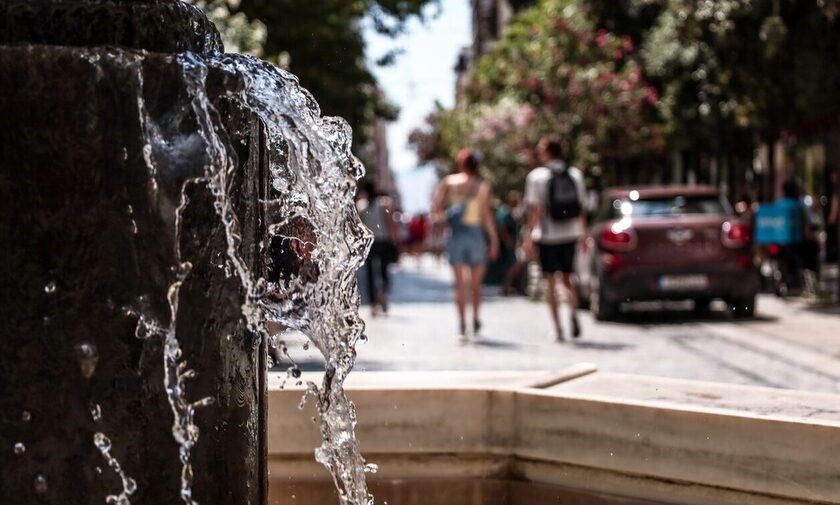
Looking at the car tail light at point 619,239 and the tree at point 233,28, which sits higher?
the tree at point 233,28

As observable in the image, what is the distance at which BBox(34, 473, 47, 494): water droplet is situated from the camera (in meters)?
2.75

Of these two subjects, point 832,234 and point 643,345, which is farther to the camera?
point 832,234

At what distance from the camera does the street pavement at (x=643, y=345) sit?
10.6 meters

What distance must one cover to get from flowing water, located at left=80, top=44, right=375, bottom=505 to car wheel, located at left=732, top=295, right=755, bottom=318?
12.5 meters

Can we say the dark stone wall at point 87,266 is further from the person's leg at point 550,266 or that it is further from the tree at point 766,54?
the tree at point 766,54

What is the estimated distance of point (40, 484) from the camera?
275 cm

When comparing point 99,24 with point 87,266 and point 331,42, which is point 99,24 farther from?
point 331,42

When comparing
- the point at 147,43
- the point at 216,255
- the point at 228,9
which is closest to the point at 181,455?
the point at 216,255

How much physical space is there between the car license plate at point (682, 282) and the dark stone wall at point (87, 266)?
13.4 m

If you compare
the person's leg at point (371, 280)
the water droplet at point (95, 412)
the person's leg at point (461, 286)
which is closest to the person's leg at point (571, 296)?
the person's leg at point (461, 286)

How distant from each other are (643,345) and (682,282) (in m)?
3.31

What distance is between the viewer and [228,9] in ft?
49.0

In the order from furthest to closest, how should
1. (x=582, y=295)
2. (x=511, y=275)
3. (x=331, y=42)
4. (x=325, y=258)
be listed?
(x=331, y=42) < (x=511, y=275) < (x=582, y=295) < (x=325, y=258)

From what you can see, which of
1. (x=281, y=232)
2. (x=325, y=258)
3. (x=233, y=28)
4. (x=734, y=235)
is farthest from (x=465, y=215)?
(x=281, y=232)
